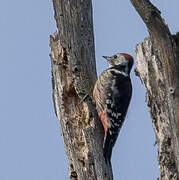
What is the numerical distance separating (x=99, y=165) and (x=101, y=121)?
737mm

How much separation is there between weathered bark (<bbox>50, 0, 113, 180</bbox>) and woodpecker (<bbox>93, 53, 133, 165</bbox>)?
9 centimetres

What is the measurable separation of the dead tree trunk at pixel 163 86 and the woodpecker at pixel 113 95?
124 centimetres

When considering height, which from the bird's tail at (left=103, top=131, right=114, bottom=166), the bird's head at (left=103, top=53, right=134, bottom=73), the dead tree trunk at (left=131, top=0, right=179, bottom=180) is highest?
the bird's head at (left=103, top=53, right=134, bottom=73)

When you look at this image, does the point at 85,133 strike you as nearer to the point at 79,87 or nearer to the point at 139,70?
the point at 79,87

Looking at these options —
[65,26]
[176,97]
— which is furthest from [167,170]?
[65,26]

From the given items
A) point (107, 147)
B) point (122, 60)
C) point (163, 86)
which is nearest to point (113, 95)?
point (122, 60)

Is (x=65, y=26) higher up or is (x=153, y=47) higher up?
(x=65, y=26)

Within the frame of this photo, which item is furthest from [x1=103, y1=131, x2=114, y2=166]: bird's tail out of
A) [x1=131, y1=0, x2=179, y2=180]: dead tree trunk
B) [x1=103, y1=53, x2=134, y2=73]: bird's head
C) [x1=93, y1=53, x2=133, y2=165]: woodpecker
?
[x1=103, y1=53, x2=134, y2=73]: bird's head

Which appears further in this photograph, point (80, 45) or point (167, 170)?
point (80, 45)

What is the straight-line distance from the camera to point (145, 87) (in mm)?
5578

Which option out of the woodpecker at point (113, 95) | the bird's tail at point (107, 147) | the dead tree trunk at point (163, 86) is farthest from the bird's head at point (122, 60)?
the dead tree trunk at point (163, 86)

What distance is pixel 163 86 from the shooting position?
5.38 meters

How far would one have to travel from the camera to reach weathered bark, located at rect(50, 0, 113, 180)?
257 inches

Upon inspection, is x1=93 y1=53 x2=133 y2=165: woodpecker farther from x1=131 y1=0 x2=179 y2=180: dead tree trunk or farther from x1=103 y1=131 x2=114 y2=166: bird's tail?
x1=131 y1=0 x2=179 y2=180: dead tree trunk
